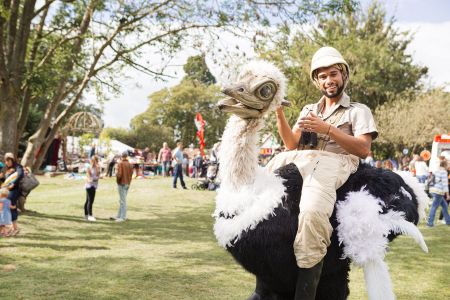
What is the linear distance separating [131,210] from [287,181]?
10.6 m

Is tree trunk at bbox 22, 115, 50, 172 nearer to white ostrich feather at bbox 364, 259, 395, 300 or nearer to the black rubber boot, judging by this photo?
the black rubber boot

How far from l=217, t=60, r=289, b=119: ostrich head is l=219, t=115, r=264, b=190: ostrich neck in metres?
0.07

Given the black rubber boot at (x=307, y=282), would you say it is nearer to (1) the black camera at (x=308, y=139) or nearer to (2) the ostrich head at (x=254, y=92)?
(1) the black camera at (x=308, y=139)

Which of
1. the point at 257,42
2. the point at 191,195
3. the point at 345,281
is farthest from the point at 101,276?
the point at 191,195

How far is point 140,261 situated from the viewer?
23.5ft

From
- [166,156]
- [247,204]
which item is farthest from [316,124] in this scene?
[166,156]

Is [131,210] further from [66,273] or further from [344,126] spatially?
[344,126]

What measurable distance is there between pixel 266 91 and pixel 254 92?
3.5 inches

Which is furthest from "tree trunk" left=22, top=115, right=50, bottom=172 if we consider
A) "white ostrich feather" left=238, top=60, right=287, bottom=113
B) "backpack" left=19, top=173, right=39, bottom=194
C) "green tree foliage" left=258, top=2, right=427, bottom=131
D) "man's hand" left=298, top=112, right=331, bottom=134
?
"green tree foliage" left=258, top=2, right=427, bottom=131

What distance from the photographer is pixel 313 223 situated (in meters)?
2.96

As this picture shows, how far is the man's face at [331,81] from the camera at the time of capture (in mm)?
3438

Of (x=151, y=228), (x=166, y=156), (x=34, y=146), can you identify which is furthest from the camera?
(x=166, y=156)

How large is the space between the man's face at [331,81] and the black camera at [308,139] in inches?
12.4

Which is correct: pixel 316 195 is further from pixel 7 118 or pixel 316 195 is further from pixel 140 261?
pixel 7 118
